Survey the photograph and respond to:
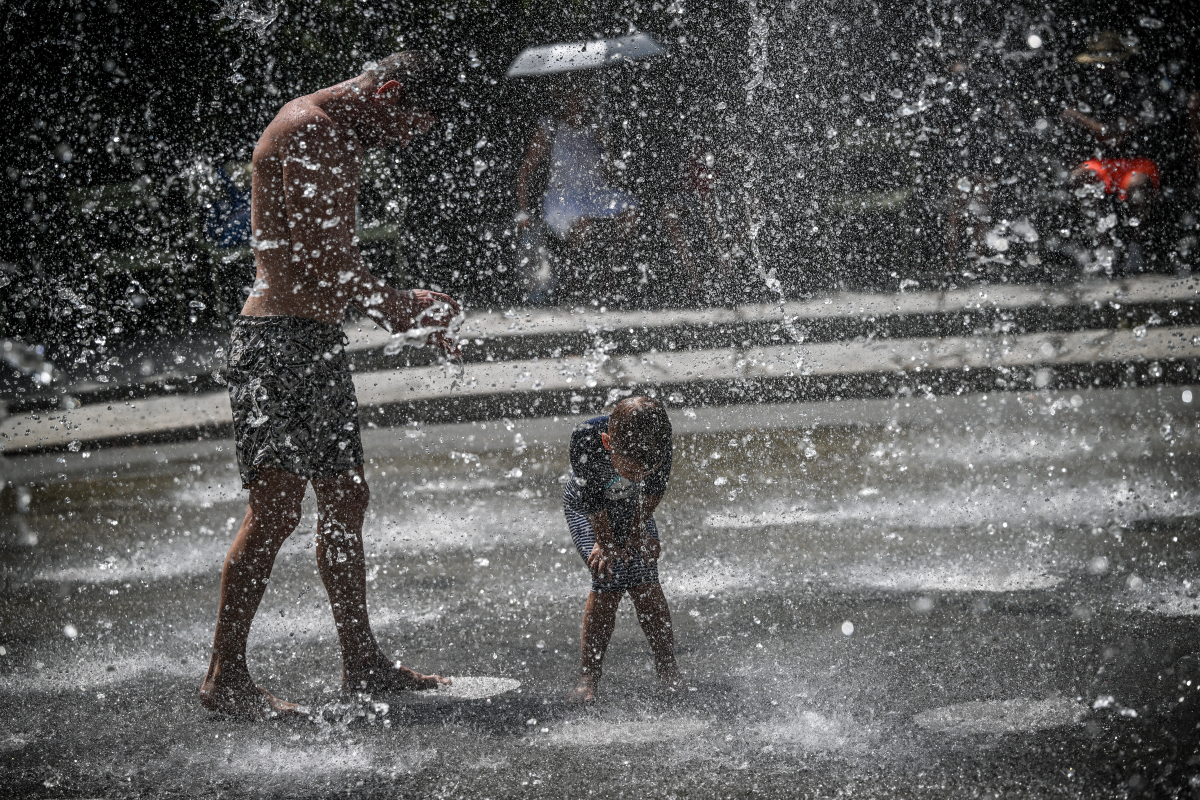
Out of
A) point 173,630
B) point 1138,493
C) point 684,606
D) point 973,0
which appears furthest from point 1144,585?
point 973,0

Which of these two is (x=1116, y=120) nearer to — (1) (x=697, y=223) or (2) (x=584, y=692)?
(1) (x=697, y=223)

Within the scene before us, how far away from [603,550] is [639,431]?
311mm

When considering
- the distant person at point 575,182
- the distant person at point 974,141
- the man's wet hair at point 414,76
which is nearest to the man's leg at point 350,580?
the man's wet hair at point 414,76

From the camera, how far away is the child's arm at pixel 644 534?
8.49ft

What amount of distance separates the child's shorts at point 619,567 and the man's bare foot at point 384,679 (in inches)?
23.6

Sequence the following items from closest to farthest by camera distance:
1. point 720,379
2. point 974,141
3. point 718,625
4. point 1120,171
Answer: point 718,625 → point 720,379 → point 1120,171 → point 974,141

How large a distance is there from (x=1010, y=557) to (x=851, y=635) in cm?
87

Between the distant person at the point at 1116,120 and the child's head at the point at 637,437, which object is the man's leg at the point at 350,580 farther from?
the distant person at the point at 1116,120

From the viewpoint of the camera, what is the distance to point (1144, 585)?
3.29 m

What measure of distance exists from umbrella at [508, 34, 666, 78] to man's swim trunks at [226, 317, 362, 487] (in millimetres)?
6108

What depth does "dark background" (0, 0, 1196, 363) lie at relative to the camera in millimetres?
8656

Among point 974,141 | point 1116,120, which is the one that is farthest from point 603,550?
point 974,141

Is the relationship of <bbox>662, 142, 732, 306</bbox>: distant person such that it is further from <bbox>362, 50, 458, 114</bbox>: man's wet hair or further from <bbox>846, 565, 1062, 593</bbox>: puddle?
<bbox>362, 50, 458, 114</bbox>: man's wet hair

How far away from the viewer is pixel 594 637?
8.83 ft
